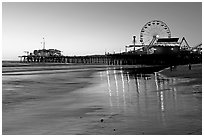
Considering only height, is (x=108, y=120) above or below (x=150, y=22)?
below

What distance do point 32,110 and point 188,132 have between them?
4.51m

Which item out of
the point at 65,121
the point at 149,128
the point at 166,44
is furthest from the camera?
the point at 166,44

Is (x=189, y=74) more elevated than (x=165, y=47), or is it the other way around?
(x=165, y=47)

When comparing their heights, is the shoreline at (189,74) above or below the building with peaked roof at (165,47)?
below

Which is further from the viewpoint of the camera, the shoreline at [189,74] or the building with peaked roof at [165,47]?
the building with peaked roof at [165,47]

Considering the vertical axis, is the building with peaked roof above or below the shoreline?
above

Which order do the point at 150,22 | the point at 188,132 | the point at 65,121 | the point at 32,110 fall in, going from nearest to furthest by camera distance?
the point at 188,132 → the point at 65,121 → the point at 32,110 → the point at 150,22

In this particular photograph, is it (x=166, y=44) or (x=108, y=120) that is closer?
(x=108, y=120)

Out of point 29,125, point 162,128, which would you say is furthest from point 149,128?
point 29,125

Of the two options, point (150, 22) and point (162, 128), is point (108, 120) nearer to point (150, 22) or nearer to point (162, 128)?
point (162, 128)

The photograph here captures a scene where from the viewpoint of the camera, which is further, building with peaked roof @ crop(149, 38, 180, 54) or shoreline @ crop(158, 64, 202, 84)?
building with peaked roof @ crop(149, 38, 180, 54)

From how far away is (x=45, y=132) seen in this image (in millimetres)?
5547

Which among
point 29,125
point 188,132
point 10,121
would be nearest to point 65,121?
point 29,125

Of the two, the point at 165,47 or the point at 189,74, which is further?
the point at 165,47
